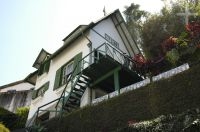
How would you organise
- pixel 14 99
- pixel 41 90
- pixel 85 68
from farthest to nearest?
1. pixel 14 99
2. pixel 41 90
3. pixel 85 68

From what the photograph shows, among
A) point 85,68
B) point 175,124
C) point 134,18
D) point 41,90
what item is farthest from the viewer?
point 134,18

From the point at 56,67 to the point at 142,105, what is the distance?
11208 millimetres

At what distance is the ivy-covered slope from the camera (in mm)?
11188

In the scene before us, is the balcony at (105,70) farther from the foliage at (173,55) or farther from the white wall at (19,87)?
the white wall at (19,87)

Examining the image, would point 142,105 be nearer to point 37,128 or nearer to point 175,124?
point 175,124

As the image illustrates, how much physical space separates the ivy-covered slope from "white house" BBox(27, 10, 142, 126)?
6.18 feet

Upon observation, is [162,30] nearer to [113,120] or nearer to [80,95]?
[80,95]

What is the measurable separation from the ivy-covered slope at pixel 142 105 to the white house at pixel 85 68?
6.18ft

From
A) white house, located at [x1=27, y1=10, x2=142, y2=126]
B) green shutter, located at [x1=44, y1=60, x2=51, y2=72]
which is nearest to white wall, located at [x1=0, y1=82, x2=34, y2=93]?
white house, located at [x1=27, y1=10, x2=142, y2=126]

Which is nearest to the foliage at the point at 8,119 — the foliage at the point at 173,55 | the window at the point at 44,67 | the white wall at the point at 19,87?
the window at the point at 44,67

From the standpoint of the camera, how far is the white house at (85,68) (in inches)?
→ 682

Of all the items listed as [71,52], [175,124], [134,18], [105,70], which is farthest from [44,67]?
[175,124]

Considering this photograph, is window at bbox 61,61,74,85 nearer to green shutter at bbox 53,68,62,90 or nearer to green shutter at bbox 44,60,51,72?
green shutter at bbox 53,68,62,90

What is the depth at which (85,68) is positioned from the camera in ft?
56.6
